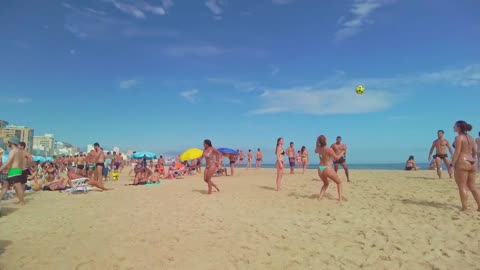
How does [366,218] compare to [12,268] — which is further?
[366,218]

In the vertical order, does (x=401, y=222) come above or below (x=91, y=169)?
below

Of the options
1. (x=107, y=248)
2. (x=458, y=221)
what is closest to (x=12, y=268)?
(x=107, y=248)

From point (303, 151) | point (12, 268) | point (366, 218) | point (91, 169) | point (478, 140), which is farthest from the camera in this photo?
point (303, 151)

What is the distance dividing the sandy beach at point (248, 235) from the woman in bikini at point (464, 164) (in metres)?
0.43

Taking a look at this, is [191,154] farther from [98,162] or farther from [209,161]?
[209,161]

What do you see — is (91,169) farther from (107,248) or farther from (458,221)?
(458,221)

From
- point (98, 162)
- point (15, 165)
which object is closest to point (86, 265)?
point (15, 165)

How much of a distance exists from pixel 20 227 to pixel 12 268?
225 cm

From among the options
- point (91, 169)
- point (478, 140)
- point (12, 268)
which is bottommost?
Result: point (12, 268)

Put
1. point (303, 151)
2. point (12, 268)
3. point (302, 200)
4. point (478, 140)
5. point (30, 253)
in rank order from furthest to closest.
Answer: point (303, 151) < point (478, 140) < point (302, 200) < point (30, 253) < point (12, 268)

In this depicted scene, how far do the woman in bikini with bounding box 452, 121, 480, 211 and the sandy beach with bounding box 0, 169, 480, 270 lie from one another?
0.43 metres

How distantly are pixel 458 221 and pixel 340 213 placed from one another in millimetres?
1906

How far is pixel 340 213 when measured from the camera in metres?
5.88

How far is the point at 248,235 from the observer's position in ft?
15.2
